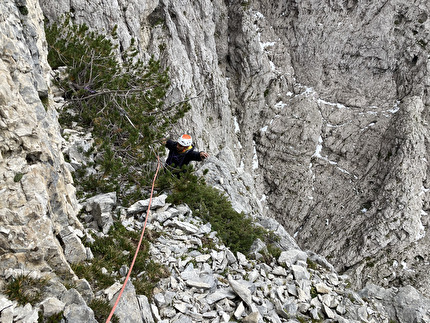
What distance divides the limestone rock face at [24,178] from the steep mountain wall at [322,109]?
19.6m

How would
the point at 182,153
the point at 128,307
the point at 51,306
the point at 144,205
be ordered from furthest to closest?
the point at 182,153 → the point at 144,205 → the point at 128,307 → the point at 51,306

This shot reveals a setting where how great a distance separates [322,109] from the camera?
4084cm

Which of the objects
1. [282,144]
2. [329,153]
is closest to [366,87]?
[329,153]

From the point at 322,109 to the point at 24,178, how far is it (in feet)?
140

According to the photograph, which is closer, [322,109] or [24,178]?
[24,178]

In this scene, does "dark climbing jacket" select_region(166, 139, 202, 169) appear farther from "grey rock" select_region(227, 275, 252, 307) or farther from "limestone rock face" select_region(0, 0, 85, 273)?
"grey rock" select_region(227, 275, 252, 307)

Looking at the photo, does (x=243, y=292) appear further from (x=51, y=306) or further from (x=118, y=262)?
(x=51, y=306)

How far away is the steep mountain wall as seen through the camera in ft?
104

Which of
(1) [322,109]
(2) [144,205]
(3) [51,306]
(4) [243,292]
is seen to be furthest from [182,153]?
(1) [322,109]

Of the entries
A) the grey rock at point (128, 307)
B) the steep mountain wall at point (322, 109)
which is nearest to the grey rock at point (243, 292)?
the grey rock at point (128, 307)

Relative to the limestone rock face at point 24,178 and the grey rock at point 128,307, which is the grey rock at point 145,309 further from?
the limestone rock face at point 24,178

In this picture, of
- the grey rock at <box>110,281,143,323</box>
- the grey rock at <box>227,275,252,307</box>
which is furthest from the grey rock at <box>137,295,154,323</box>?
the grey rock at <box>227,275,252,307</box>

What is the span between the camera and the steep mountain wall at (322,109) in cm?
3156

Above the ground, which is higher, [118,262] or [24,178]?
[24,178]
